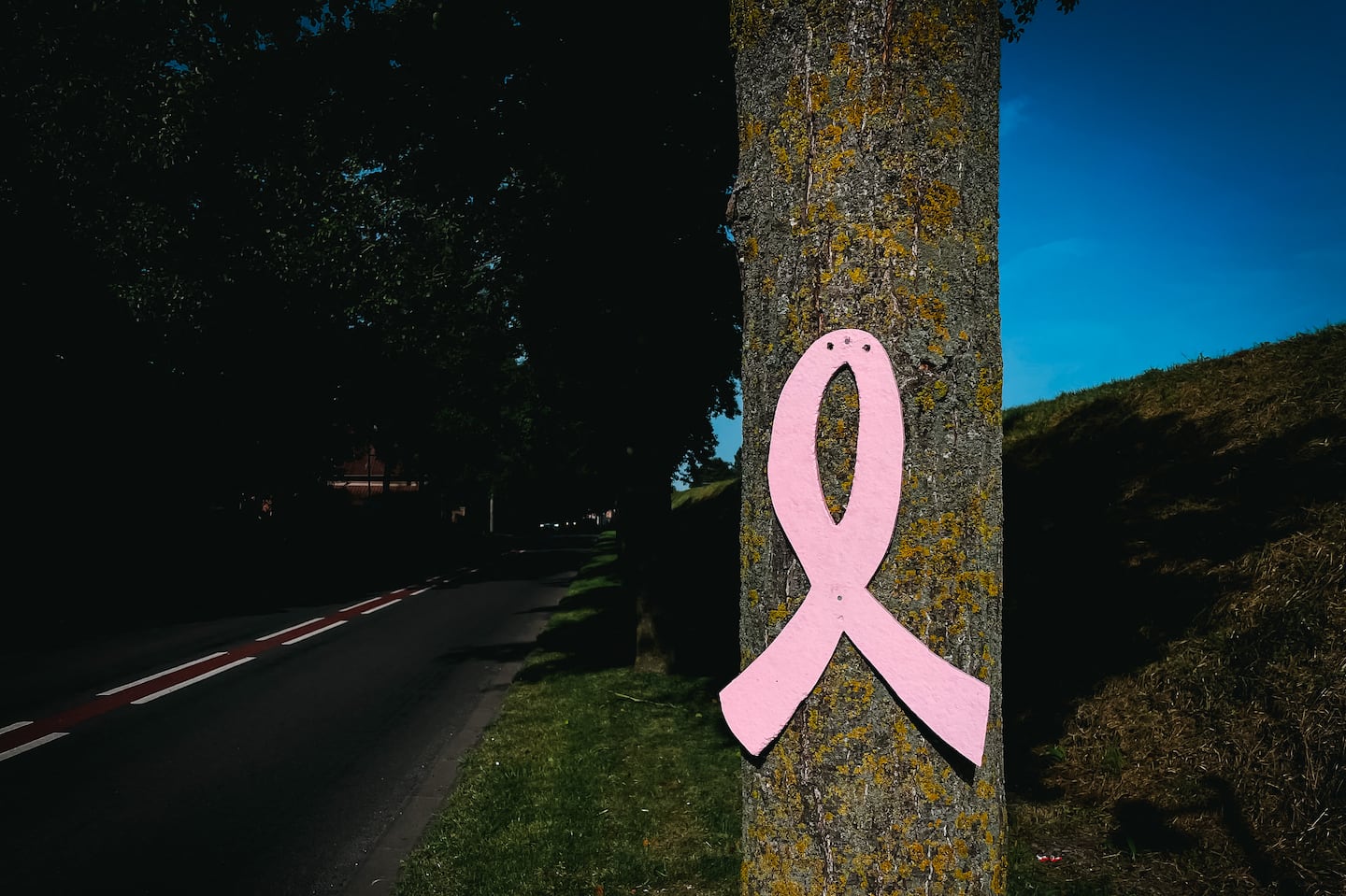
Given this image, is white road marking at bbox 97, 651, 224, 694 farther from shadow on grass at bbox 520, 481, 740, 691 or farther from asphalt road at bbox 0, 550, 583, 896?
shadow on grass at bbox 520, 481, 740, 691

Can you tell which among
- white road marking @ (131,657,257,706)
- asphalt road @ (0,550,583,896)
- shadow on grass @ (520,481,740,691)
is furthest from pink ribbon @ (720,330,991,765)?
white road marking @ (131,657,257,706)

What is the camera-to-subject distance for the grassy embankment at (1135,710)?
12.5 feet

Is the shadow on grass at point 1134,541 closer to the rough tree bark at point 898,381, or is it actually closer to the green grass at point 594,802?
the green grass at point 594,802

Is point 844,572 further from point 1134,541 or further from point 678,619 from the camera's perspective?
point 678,619

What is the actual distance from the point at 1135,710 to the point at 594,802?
126 inches

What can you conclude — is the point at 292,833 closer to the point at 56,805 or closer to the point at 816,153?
the point at 56,805

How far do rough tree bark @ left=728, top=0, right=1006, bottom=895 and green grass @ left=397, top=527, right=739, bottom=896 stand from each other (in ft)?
9.57

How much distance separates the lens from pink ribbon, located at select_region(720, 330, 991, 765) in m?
1.41

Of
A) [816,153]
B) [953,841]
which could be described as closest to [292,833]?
[953,841]

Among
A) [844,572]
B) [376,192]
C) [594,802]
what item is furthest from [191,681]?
[844,572]

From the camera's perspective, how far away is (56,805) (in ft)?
18.1

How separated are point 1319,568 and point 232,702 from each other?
29.2 ft

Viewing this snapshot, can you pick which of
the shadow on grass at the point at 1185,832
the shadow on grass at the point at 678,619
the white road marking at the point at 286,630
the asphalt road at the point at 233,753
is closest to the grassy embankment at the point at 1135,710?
the shadow on grass at the point at 1185,832

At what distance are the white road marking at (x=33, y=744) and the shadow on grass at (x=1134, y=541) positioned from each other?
7.27 meters
